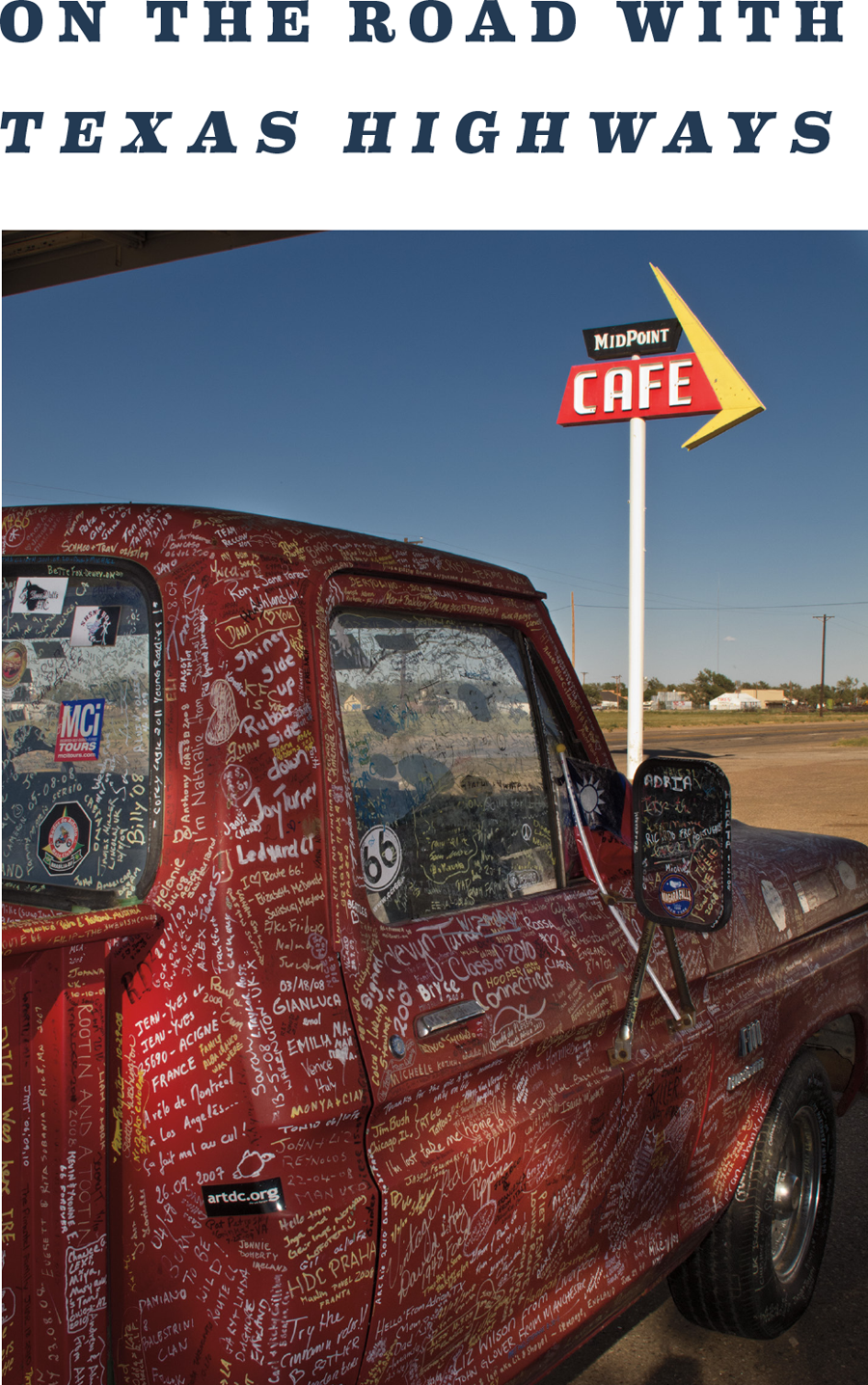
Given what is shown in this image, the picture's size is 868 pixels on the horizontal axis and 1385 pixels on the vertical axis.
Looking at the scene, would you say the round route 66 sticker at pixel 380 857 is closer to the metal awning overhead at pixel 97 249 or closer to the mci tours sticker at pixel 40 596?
the mci tours sticker at pixel 40 596

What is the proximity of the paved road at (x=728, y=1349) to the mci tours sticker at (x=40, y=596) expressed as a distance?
2.35 meters

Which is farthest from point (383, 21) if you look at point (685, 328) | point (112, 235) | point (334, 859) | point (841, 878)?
point (685, 328)

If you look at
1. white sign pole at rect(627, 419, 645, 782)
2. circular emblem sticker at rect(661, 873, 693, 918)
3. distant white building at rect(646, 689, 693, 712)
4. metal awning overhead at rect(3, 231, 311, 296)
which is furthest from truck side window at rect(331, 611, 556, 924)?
distant white building at rect(646, 689, 693, 712)

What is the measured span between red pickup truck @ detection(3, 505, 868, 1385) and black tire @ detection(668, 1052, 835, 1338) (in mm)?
449

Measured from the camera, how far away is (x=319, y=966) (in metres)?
1.40

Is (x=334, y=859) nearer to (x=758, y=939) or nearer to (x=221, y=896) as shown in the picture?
(x=221, y=896)

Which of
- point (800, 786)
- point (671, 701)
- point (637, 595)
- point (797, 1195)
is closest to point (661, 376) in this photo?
point (637, 595)

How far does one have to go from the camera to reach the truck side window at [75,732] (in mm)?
1459

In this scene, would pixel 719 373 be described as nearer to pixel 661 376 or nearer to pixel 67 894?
pixel 661 376

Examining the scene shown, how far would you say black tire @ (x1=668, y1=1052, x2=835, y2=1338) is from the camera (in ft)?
8.57

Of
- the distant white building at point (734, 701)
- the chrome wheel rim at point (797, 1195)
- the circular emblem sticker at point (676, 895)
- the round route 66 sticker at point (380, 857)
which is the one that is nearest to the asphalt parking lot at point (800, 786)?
the circular emblem sticker at point (676, 895)

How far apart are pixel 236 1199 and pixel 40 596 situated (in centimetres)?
92

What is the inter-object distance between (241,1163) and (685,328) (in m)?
10.6

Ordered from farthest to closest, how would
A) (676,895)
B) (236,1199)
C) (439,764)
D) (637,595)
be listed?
(637,595) → (439,764) → (676,895) → (236,1199)
